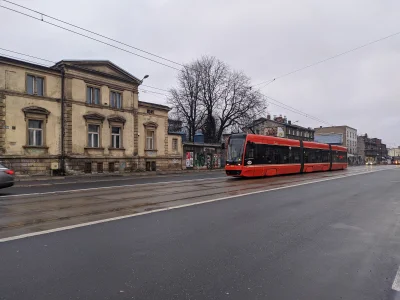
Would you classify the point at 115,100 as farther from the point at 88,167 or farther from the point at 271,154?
the point at 271,154

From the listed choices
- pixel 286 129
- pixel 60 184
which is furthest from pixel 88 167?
pixel 286 129

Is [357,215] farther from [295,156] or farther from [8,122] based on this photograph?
[8,122]

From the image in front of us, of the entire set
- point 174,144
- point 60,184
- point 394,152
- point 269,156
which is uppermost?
point 174,144

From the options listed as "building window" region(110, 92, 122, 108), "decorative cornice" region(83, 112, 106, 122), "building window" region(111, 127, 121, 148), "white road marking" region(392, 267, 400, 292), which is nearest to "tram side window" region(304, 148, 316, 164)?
"building window" region(111, 127, 121, 148)

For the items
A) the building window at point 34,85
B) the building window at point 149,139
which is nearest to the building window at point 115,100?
the building window at point 149,139

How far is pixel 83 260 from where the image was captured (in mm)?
4645

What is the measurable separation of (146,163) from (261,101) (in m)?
18.9

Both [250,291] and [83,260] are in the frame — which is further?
[83,260]

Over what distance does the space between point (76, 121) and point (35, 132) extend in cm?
340

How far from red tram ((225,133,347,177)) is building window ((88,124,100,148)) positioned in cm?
1386

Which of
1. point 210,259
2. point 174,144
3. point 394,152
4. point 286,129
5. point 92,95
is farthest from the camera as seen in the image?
point 394,152

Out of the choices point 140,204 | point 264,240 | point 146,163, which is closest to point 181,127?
point 146,163

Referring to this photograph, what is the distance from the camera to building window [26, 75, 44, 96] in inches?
967

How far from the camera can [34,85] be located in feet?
81.7
